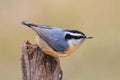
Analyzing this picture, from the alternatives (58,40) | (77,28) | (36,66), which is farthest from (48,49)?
(77,28)

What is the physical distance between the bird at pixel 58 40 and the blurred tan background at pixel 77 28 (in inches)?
78.4

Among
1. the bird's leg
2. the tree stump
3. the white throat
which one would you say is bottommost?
the tree stump

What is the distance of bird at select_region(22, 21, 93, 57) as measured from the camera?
4496mm

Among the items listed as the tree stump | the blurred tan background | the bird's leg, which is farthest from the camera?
the blurred tan background

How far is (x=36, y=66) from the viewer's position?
425cm

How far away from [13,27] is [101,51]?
1.28m

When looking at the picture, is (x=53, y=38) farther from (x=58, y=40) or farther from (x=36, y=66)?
(x=36, y=66)

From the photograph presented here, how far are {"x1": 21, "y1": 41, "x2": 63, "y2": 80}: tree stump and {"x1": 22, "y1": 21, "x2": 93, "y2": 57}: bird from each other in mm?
138

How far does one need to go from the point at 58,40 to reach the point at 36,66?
403mm

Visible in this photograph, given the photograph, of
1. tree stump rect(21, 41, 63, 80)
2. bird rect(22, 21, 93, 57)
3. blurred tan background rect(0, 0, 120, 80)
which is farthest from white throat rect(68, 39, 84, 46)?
blurred tan background rect(0, 0, 120, 80)

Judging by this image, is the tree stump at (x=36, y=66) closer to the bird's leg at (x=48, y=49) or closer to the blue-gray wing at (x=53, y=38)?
the bird's leg at (x=48, y=49)

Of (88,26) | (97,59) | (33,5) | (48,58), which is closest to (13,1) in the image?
(33,5)

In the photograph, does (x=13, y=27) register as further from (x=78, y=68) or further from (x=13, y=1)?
(x=78, y=68)

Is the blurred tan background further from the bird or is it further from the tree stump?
the tree stump
